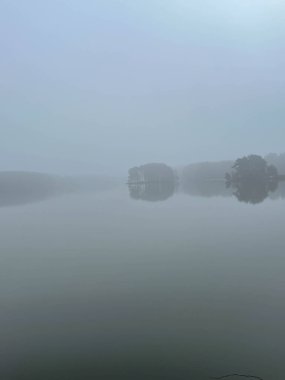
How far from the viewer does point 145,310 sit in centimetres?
1180

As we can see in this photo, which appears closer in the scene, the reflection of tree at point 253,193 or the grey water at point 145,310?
the grey water at point 145,310

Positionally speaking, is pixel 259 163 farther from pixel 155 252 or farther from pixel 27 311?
pixel 27 311

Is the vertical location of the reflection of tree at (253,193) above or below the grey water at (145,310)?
above

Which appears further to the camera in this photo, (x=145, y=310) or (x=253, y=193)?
(x=253, y=193)

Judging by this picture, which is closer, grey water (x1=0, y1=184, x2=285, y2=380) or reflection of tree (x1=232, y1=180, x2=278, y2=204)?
grey water (x1=0, y1=184, x2=285, y2=380)

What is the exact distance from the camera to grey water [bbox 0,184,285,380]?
28.2 feet

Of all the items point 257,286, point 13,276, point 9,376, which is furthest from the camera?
point 13,276

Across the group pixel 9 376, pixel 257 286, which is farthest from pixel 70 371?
pixel 257 286

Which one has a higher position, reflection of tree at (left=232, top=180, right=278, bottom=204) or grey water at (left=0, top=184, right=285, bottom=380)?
reflection of tree at (left=232, top=180, right=278, bottom=204)

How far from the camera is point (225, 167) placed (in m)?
200

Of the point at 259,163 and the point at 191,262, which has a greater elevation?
the point at 259,163

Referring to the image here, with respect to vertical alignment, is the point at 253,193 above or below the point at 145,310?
above

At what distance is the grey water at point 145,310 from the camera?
8.59 m

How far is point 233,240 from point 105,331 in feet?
48.7
